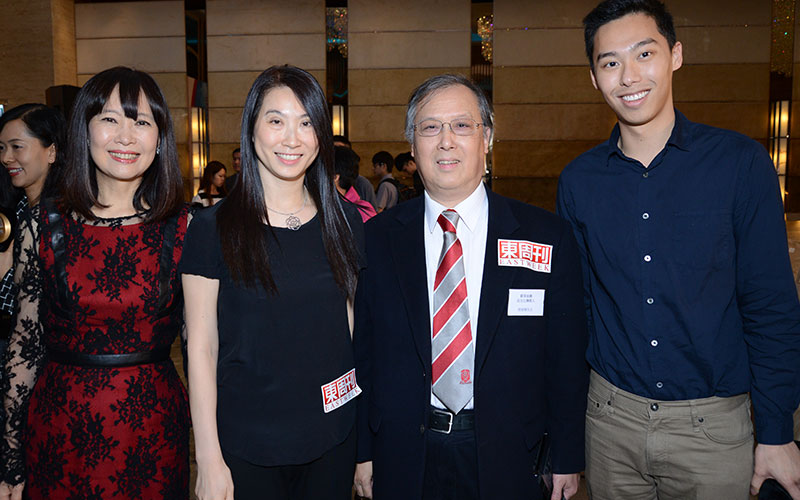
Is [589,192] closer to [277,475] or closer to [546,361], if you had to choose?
[546,361]

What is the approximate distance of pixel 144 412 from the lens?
179 centimetres

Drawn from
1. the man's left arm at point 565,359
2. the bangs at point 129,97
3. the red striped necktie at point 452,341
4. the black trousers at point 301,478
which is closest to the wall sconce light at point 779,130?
the man's left arm at point 565,359

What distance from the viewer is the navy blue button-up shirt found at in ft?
5.48

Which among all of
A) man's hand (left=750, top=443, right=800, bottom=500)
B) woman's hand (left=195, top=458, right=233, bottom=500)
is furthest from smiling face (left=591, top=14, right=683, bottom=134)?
woman's hand (left=195, top=458, right=233, bottom=500)

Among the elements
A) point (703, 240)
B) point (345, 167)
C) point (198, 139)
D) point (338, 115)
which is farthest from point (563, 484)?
point (198, 139)

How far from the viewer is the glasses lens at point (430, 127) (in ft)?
6.12

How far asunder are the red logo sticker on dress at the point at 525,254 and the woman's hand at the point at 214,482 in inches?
39.0

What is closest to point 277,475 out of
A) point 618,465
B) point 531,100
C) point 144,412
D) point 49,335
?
point 144,412

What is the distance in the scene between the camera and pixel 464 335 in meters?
1.74

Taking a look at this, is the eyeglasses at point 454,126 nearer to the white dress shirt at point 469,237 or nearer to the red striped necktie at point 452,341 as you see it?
the white dress shirt at point 469,237

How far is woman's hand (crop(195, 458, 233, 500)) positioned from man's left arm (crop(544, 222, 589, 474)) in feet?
3.20

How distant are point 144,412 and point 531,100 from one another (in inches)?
374

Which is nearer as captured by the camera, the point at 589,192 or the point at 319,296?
the point at 319,296

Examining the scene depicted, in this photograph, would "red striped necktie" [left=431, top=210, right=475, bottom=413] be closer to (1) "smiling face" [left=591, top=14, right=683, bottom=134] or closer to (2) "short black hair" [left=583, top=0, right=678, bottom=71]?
(1) "smiling face" [left=591, top=14, right=683, bottom=134]
